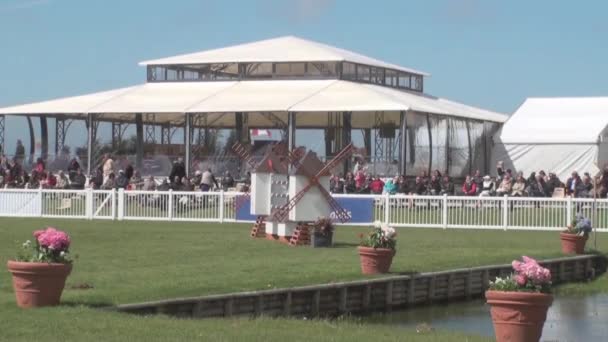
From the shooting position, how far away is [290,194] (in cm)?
2912

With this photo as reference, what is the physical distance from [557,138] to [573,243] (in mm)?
23906

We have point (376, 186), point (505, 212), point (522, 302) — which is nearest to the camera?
point (522, 302)

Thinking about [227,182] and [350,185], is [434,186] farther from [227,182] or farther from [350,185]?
[227,182]

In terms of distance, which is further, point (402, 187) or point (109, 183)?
point (109, 183)

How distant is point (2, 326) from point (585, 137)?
3974cm

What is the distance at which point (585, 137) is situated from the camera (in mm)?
51250

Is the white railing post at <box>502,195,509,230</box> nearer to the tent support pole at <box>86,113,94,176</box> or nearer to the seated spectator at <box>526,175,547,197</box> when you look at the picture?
the seated spectator at <box>526,175,547,197</box>

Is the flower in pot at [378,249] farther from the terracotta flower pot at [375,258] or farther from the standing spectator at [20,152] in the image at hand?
the standing spectator at [20,152]

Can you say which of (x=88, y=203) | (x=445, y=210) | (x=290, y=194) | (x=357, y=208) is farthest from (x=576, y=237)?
(x=88, y=203)

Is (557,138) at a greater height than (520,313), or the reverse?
(557,138)

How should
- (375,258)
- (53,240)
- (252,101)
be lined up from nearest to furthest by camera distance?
(53,240)
(375,258)
(252,101)

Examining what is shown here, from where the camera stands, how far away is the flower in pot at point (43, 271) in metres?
15.2

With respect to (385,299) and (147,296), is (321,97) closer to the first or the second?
(385,299)

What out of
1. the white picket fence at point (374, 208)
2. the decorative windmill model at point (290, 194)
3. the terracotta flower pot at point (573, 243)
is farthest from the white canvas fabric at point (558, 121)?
the decorative windmill model at point (290, 194)
